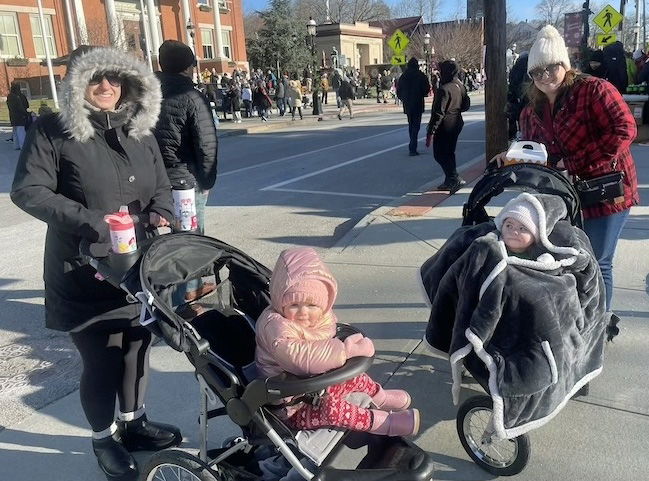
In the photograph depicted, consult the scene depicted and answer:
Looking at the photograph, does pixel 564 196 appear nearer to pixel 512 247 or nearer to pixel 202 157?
pixel 512 247

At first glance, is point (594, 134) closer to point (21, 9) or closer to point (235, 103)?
point (235, 103)

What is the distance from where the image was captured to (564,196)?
3041 mm

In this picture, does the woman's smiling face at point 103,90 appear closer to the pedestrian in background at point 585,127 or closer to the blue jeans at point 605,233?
the pedestrian in background at point 585,127

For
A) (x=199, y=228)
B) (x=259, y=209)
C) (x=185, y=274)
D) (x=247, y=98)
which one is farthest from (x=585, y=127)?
(x=247, y=98)

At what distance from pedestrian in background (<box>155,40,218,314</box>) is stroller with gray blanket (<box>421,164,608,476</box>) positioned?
2.06m

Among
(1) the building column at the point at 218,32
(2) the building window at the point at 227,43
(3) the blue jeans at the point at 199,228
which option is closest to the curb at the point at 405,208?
(3) the blue jeans at the point at 199,228

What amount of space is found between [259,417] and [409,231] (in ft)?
14.8

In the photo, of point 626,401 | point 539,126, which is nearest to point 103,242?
point 539,126

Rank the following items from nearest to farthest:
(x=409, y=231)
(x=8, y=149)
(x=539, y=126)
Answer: (x=539, y=126), (x=409, y=231), (x=8, y=149)

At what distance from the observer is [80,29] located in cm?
2658

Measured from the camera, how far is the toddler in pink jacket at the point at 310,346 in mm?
2184

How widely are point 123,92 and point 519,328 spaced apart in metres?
2.15

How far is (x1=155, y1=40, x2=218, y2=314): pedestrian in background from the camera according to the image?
413 centimetres

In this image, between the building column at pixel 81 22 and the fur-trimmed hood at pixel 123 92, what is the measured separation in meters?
25.3
